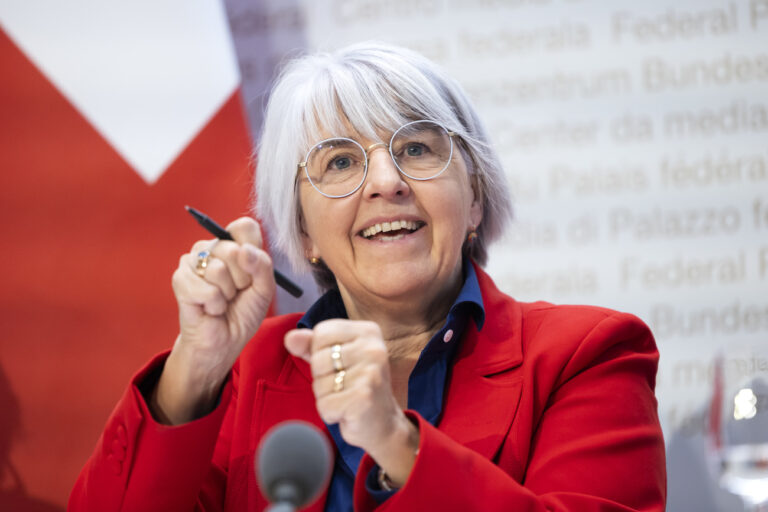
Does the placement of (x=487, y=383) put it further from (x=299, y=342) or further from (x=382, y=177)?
(x=299, y=342)

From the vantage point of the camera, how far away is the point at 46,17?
271 centimetres

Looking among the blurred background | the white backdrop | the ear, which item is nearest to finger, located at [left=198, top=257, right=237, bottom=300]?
the ear

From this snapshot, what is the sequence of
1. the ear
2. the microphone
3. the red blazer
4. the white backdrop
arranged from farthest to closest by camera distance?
the white backdrop, the ear, the red blazer, the microphone

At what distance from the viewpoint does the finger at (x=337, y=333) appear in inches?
44.3

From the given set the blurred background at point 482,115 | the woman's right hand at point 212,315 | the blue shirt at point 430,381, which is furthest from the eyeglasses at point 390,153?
the blurred background at point 482,115

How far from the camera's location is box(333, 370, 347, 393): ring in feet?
3.71

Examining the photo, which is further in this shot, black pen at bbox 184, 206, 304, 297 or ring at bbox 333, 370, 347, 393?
black pen at bbox 184, 206, 304, 297

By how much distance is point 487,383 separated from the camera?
1.62m

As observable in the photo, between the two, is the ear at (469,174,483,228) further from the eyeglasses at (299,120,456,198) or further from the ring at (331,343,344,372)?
the ring at (331,343,344,372)

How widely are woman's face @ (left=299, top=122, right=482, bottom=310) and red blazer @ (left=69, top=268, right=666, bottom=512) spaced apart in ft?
0.61

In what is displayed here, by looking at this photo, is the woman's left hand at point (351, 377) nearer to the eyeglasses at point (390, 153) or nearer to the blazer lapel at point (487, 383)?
the blazer lapel at point (487, 383)

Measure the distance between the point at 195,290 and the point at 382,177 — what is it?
511 millimetres

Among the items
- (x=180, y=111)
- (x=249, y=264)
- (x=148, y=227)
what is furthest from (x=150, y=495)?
(x=180, y=111)

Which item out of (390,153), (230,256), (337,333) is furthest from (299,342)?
(390,153)
